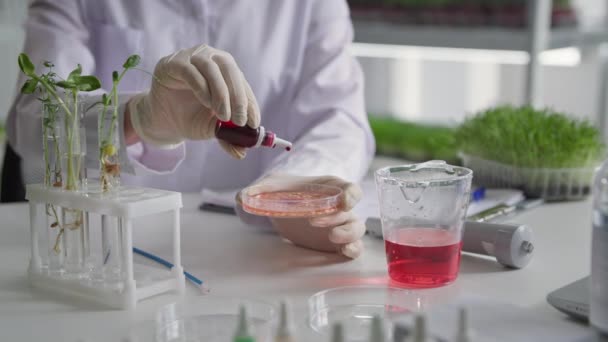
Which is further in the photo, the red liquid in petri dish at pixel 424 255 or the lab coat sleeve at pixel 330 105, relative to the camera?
the lab coat sleeve at pixel 330 105

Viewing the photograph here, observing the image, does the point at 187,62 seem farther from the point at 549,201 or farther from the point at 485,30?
the point at 485,30

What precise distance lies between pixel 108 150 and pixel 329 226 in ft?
1.04

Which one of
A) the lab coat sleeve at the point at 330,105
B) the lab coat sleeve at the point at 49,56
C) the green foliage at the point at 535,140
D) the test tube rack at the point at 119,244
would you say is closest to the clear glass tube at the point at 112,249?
the test tube rack at the point at 119,244

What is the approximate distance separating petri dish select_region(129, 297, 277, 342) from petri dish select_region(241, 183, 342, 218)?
0.14 metres

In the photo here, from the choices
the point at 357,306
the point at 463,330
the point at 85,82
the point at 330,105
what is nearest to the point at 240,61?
the point at 330,105

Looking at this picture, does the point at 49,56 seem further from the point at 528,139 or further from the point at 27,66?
the point at 528,139

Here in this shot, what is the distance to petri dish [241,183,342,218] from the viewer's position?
0.91 m

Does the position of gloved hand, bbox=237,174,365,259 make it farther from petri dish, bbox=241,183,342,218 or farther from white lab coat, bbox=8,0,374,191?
white lab coat, bbox=8,0,374,191

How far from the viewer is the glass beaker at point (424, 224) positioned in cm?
89

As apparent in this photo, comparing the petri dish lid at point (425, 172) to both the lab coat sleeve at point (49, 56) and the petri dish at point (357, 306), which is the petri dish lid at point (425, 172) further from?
the lab coat sleeve at point (49, 56)

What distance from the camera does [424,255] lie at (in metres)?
0.89

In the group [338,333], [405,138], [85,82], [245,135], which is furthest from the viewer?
[405,138]

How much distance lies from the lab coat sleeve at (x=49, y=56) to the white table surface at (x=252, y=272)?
0.14 m

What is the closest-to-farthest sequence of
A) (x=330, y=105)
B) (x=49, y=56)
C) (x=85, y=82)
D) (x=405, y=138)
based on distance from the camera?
1. (x=85, y=82)
2. (x=49, y=56)
3. (x=330, y=105)
4. (x=405, y=138)
